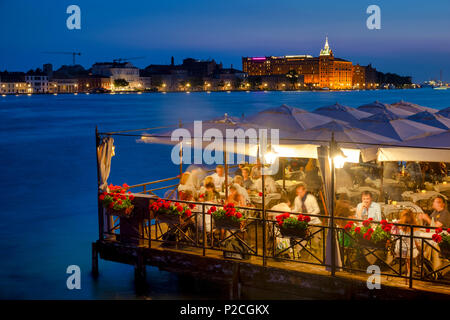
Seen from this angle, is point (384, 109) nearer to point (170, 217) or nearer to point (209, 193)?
point (209, 193)

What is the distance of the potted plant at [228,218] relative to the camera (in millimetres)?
8883

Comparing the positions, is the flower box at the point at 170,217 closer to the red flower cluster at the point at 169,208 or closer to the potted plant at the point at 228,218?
the red flower cluster at the point at 169,208

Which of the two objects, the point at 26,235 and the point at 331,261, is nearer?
the point at 331,261

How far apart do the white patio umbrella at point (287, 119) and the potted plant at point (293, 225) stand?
17.5ft

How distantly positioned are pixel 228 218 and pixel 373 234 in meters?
2.53

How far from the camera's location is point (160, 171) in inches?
1316

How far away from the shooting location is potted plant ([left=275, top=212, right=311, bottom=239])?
27.3 feet

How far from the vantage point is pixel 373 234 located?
780 cm

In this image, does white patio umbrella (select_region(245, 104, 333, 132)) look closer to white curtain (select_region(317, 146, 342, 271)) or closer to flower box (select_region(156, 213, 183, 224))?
white curtain (select_region(317, 146, 342, 271))

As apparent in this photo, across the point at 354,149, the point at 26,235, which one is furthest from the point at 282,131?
the point at 26,235

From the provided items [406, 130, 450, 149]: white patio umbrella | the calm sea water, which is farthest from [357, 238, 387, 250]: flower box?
[406, 130, 450, 149]: white patio umbrella
